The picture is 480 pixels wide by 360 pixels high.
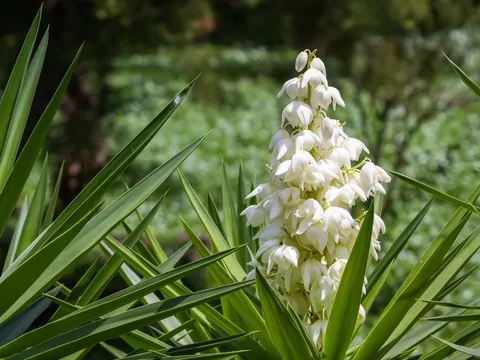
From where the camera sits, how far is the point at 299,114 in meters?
1.64

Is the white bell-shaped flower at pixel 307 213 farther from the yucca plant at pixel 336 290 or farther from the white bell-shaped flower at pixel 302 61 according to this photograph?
the white bell-shaped flower at pixel 302 61

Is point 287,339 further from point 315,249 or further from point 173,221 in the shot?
point 173,221

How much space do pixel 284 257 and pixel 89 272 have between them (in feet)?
1.62

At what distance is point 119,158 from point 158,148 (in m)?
9.25

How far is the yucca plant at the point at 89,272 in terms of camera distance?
4.59 feet

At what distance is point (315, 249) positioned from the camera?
5.53 ft

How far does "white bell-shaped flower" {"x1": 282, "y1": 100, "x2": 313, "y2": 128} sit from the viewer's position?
1.64m

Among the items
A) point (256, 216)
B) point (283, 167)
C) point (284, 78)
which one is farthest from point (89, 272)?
point (284, 78)

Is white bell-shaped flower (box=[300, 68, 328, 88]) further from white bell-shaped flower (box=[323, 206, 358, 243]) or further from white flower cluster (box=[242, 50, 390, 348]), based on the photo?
white bell-shaped flower (box=[323, 206, 358, 243])

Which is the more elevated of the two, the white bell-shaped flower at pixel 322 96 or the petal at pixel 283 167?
the white bell-shaped flower at pixel 322 96

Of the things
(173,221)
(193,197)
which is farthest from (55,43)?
(193,197)

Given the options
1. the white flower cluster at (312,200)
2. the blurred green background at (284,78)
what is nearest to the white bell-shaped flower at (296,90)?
the white flower cluster at (312,200)

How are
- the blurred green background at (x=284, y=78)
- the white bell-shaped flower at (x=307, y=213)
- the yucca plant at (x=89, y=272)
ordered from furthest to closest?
the blurred green background at (x=284, y=78) → the white bell-shaped flower at (x=307, y=213) → the yucca plant at (x=89, y=272)

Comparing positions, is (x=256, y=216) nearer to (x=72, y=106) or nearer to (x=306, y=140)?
(x=306, y=140)
